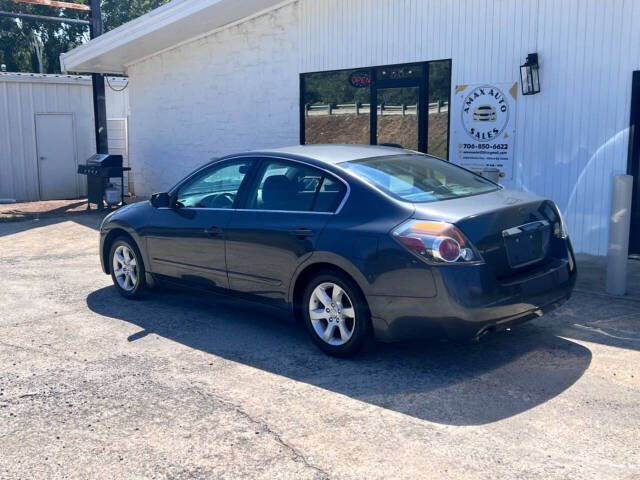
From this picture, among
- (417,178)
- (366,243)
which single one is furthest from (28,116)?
(366,243)

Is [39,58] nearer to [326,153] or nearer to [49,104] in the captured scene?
[49,104]

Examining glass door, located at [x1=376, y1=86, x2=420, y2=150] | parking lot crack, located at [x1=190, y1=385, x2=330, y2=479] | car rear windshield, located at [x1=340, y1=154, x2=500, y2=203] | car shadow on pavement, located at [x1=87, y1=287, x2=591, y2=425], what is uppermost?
glass door, located at [x1=376, y1=86, x2=420, y2=150]

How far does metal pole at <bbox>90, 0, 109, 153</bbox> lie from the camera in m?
15.7

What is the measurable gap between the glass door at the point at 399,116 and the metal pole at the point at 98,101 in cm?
708

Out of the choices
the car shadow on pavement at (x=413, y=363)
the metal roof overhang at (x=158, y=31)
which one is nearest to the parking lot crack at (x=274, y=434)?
the car shadow on pavement at (x=413, y=363)

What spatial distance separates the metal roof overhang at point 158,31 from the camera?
12.4 metres

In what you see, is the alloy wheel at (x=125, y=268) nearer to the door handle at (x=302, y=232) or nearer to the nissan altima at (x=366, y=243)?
the nissan altima at (x=366, y=243)

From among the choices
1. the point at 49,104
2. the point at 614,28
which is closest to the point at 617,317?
the point at 614,28

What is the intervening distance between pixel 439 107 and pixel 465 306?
248 inches

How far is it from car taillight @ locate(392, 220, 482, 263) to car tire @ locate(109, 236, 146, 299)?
327cm

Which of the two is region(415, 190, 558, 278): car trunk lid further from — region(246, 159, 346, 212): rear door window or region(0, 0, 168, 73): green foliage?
region(0, 0, 168, 73): green foliage

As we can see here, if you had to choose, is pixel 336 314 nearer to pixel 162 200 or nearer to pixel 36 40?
pixel 162 200

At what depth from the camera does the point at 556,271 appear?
529 centimetres

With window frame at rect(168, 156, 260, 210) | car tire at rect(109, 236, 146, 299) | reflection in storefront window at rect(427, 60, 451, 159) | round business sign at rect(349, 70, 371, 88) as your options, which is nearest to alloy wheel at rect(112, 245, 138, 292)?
car tire at rect(109, 236, 146, 299)
